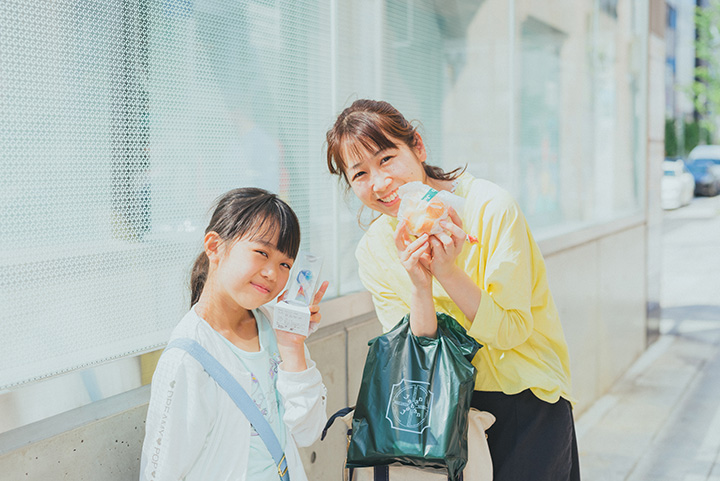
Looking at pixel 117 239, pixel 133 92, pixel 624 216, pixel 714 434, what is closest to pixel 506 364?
pixel 117 239

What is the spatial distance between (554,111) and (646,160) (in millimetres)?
2192

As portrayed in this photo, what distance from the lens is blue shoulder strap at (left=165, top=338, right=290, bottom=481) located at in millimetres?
1704

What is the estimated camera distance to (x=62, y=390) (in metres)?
1.82

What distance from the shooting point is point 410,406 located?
1.87m

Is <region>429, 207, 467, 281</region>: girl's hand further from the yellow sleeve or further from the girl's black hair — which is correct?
the girl's black hair

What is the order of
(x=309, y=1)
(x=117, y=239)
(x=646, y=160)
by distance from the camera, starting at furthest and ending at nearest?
(x=646, y=160)
(x=309, y=1)
(x=117, y=239)

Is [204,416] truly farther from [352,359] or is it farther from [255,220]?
[352,359]

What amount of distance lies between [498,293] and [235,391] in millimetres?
737

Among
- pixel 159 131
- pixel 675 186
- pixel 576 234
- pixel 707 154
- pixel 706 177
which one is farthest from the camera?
pixel 707 154

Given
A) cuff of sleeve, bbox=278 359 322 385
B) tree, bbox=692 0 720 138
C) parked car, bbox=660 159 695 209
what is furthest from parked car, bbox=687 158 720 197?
cuff of sleeve, bbox=278 359 322 385

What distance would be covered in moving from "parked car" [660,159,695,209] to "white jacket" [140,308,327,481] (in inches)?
903

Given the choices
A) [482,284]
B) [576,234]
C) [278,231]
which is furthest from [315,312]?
[576,234]

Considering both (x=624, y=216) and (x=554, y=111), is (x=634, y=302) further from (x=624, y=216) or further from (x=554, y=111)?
(x=554, y=111)

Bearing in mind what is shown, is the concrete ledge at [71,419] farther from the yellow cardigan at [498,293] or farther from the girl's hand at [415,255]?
the girl's hand at [415,255]
